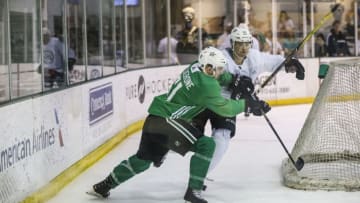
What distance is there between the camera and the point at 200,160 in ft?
13.7

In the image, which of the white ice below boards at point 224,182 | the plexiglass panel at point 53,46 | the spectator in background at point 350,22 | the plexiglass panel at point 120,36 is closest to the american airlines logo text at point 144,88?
the plexiglass panel at point 120,36

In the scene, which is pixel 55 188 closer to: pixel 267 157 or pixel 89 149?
pixel 89 149

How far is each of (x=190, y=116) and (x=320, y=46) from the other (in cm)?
788

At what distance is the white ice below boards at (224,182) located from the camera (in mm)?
4566

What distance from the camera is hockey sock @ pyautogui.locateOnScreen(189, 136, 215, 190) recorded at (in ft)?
13.6

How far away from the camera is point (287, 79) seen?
435 inches

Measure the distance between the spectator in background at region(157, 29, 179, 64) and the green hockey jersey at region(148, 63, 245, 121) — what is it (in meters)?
5.50

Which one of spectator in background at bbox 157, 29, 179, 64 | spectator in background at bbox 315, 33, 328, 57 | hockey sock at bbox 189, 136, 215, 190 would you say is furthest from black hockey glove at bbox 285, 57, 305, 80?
spectator in background at bbox 315, 33, 328, 57

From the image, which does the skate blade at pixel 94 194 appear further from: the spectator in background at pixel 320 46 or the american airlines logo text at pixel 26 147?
the spectator in background at pixel 320 46

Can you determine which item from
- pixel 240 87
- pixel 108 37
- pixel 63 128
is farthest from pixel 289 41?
pixel 240 87

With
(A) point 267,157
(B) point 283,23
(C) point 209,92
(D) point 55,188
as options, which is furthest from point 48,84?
(B) point 283,23

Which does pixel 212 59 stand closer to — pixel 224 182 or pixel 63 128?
pixel 224 182

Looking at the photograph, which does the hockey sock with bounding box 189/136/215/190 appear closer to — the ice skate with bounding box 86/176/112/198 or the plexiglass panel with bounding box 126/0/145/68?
the ice skate with bounding box 86/176/112/198

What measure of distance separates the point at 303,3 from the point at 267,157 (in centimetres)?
609
